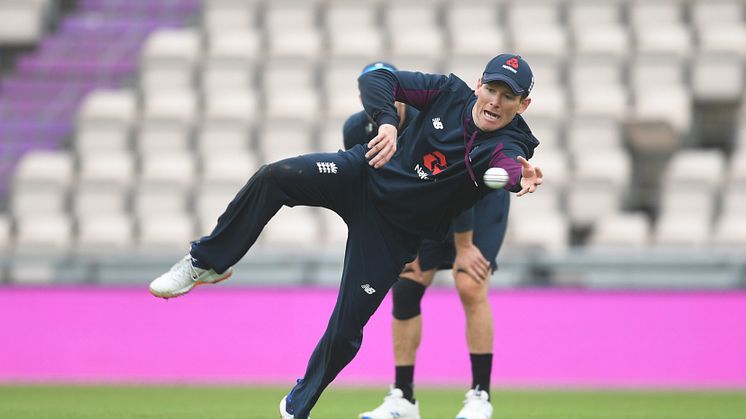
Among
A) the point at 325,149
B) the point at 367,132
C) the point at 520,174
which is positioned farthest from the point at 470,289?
the point at 325,149

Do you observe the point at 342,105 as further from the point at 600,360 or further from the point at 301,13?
the point at 600,360

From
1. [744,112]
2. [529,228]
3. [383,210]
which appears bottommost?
[383,210]

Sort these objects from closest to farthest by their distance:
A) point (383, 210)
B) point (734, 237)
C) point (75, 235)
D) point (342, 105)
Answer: point (383, 210)
point (734, 237)
point (75, 235)
point (342, 105)

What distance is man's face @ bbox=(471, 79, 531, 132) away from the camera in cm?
579

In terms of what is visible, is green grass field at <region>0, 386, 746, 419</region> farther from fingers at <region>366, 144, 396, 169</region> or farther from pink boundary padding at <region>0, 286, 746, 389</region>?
fingers at <region>366, 144, 396, 169</region>

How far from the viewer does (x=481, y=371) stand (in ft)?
22.9

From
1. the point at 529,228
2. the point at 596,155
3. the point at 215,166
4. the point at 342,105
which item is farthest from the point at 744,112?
the point at 215,166

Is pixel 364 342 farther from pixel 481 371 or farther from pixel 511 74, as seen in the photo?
pixel 511 74

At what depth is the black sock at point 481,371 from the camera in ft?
22.8

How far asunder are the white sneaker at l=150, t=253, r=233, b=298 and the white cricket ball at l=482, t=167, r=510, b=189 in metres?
1.52

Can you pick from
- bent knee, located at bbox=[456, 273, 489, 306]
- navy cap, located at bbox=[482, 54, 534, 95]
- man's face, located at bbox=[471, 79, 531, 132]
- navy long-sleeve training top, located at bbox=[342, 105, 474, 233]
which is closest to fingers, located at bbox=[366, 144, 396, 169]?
man's face, located at bbox=[471, 79, 531, 132]

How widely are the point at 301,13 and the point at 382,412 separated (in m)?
9.58

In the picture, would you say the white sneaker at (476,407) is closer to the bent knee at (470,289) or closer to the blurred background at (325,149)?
the bent knee at (470,289)

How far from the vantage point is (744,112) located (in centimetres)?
1471
